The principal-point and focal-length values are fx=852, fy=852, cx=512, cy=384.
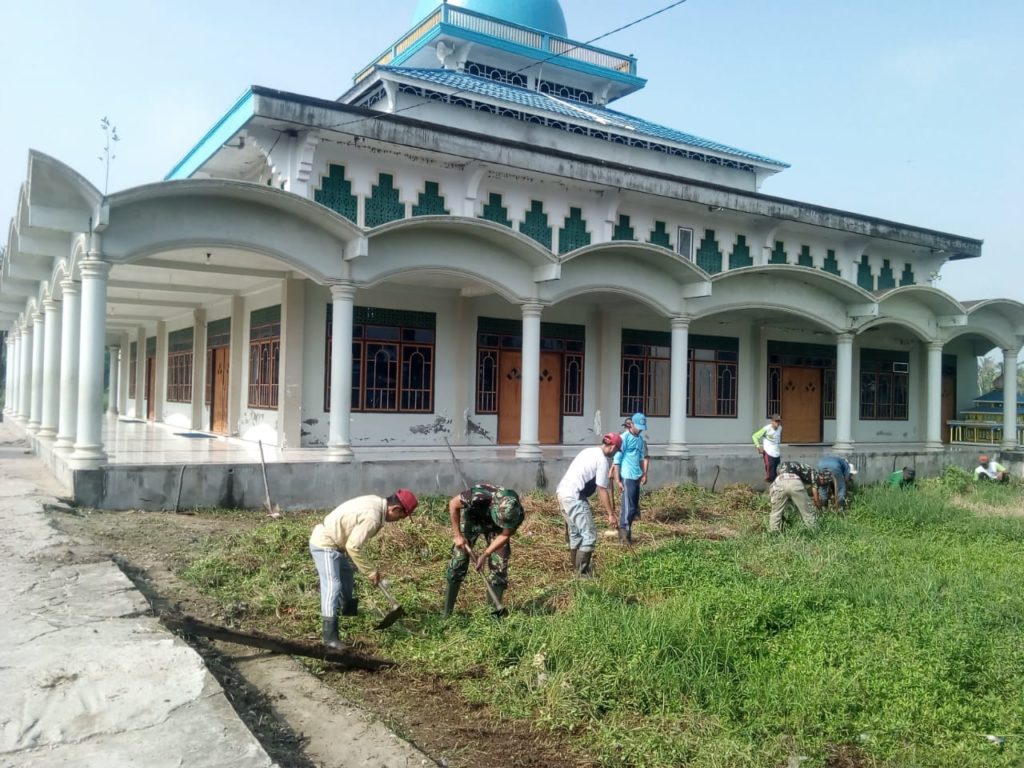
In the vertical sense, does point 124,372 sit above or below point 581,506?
above

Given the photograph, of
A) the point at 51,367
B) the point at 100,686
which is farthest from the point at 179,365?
the point at 100,686

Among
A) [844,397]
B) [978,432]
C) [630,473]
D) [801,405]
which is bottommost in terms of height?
[630,473]

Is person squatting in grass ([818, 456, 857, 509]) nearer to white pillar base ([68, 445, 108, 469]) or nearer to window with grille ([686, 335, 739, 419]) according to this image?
window with grille ([686, 335, 739, 419])

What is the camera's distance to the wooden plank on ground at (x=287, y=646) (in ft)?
17.9

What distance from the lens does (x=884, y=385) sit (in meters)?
21.6

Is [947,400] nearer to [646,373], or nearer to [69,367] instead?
[646,373]

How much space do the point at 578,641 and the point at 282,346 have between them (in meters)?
9.71

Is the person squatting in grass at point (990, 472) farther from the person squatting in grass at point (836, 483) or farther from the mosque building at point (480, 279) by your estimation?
the person squatting in grass at point (836, 483)

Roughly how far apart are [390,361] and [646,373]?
5786mm

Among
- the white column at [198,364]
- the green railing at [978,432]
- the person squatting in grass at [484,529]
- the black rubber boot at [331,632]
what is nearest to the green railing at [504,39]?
the white column at [198,364]

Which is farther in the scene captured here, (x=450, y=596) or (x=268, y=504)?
(x=268, y=504)

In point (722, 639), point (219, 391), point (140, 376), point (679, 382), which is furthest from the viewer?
point (140, 376)

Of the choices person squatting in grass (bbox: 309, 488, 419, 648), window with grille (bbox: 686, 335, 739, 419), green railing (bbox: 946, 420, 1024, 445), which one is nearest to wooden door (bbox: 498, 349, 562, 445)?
window with grille (bbox: 686, 335, 739, 419)

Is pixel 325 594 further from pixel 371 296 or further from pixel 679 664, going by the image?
pixel 371 296
